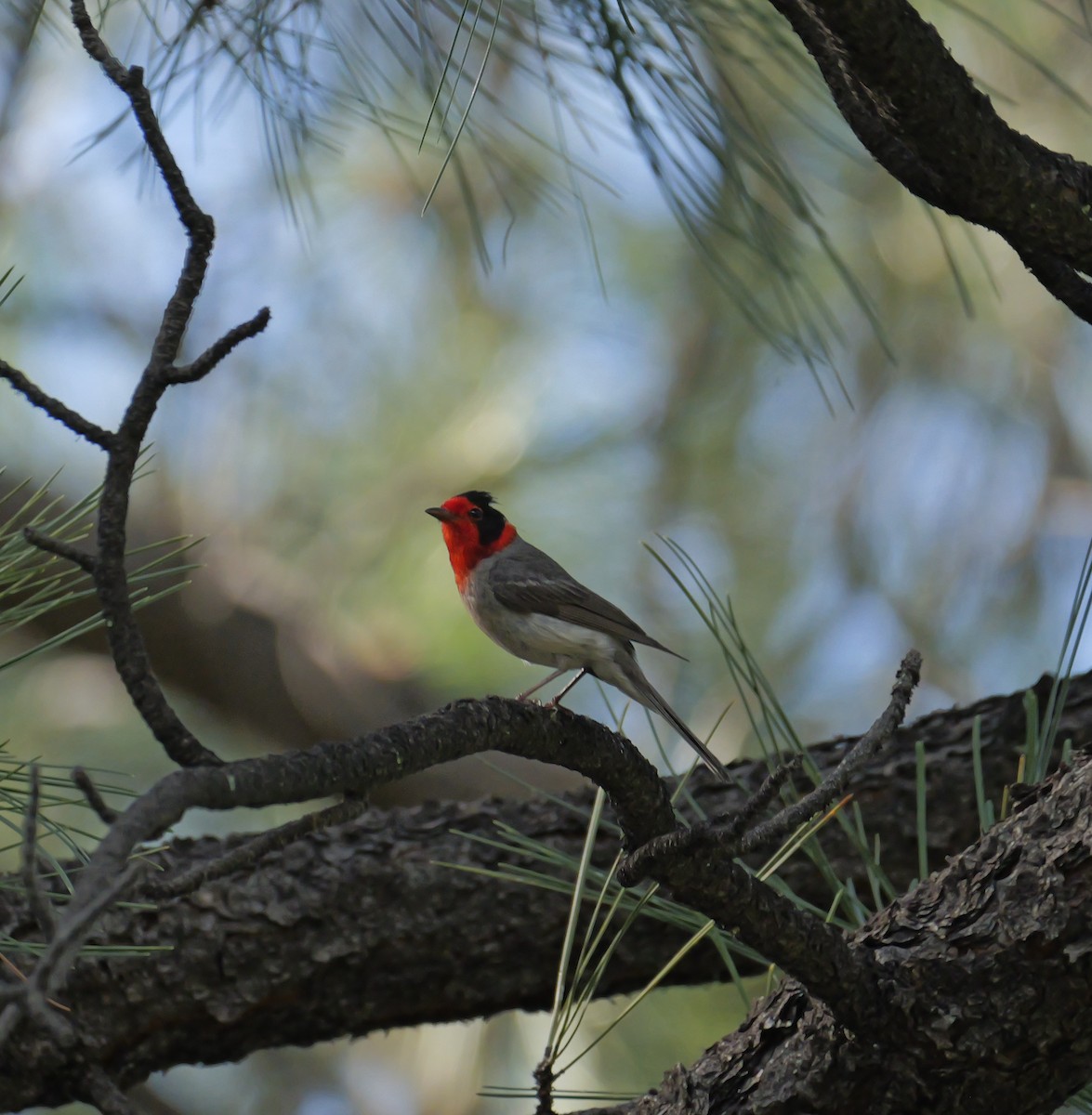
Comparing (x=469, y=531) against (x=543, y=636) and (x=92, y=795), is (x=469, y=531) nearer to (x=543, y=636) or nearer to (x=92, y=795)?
(x=543, y=636)

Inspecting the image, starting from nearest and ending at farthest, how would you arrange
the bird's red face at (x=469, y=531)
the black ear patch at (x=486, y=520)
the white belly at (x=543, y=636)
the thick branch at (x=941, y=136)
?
the thick branch at (x=941, y=136) < the white belly at (x=543, y=636) < the bird's red face at (x=469, y=531) < the black ear patch at (x=486, y=520)

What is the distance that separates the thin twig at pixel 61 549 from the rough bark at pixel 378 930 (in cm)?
137

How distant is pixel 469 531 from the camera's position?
374 cm

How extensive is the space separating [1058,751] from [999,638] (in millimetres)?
1847

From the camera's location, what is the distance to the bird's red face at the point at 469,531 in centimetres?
367

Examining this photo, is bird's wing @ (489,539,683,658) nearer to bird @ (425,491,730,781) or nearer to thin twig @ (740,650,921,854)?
bird @ (425,491,730,781)

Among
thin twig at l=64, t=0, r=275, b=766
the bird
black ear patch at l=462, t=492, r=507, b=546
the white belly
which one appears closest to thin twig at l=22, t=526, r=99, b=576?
thin twig at l=64, t=0, r=275, b=766

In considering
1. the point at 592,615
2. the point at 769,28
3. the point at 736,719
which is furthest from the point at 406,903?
the point at 736,719

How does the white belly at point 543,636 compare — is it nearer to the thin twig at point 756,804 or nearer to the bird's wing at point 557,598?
the bird's wing at point 557,598

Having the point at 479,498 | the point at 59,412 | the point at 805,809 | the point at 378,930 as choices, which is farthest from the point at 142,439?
the point at 479,498

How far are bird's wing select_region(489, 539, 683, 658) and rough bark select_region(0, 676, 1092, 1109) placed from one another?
1.54 ft

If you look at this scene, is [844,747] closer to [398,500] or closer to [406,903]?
[406,903]

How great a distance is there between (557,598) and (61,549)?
2276 millimetres

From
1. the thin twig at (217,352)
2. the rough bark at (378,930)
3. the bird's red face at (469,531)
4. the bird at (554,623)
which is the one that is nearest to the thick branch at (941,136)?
the thin twig at (217,352)
